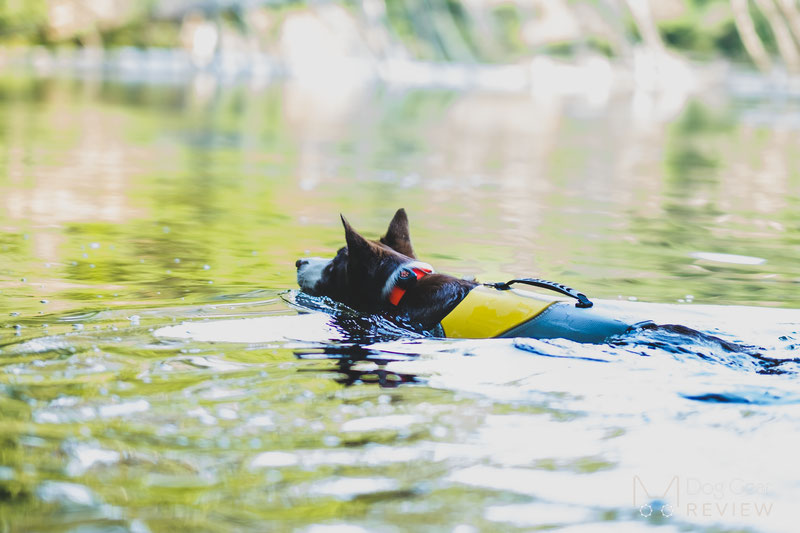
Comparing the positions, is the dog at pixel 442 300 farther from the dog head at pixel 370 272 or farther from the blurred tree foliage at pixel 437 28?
the blurred tree foliage at pixel 437 28

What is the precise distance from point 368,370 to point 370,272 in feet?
3.13

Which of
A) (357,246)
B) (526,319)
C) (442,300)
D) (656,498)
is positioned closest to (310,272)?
(357,246)

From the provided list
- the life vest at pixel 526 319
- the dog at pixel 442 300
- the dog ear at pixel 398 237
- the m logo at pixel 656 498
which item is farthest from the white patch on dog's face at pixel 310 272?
the m logo at pixel 656 498

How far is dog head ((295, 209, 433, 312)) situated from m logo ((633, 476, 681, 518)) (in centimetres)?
214

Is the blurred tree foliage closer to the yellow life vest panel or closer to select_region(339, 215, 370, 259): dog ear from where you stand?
select_region(339, 215, 370, 259): dog ear

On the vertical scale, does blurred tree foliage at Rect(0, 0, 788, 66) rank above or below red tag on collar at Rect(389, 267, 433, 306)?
above

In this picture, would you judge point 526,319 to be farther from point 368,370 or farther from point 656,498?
point 656,498

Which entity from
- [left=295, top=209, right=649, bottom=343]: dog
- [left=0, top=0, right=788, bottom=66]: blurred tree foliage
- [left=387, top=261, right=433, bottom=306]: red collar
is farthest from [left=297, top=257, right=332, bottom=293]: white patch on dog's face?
[left=0, top=0, right=788, bottom=66]: blurred tree foliage

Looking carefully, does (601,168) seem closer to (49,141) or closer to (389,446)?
(49,141)

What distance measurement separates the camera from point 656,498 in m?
3.33

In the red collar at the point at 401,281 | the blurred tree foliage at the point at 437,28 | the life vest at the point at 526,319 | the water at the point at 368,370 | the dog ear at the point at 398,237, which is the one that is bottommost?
the water at the point at 368,370

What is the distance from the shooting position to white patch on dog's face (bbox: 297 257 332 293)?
5.91 m

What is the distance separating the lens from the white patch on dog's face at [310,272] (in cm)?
591

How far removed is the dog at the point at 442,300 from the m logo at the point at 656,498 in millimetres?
1600
